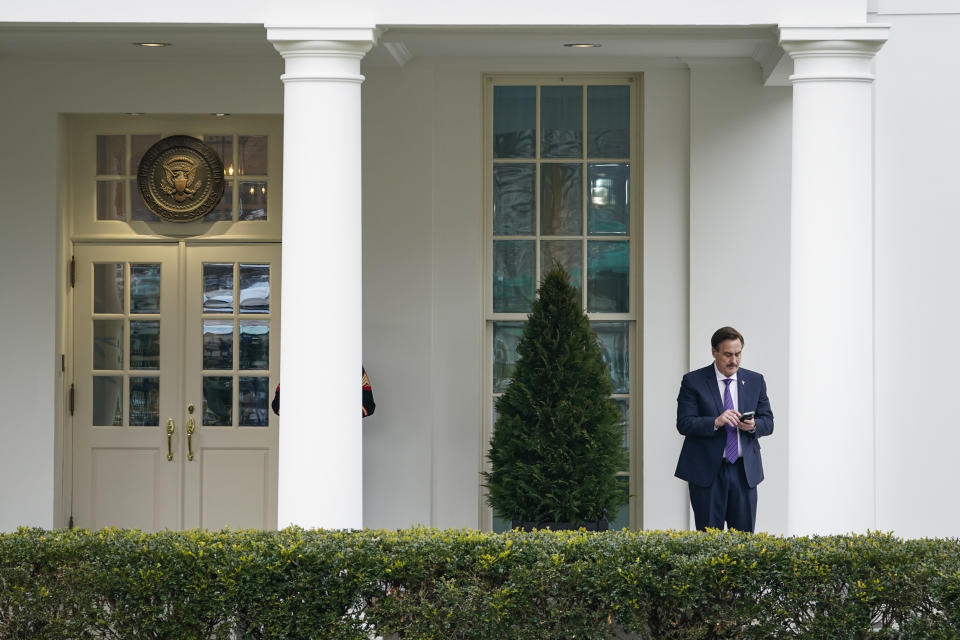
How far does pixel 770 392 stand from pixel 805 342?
87.7 inches

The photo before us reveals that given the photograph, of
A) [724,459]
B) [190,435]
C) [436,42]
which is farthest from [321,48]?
[190,435]

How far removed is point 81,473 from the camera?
30.9 feet

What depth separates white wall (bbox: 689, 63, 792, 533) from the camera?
8.82 m

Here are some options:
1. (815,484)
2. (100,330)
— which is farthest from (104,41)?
(815,484)

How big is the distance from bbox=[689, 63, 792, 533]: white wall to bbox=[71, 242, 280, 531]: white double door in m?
3.33

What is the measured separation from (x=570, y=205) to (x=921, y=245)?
259 cm

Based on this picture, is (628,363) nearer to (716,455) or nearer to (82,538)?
(716,455)

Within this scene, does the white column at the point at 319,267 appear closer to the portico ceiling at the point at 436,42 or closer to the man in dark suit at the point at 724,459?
the portico ceiling at the point at 436,42

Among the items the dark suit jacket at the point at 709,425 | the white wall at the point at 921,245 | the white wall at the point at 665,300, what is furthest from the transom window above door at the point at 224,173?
the white wall at the point at 921,245

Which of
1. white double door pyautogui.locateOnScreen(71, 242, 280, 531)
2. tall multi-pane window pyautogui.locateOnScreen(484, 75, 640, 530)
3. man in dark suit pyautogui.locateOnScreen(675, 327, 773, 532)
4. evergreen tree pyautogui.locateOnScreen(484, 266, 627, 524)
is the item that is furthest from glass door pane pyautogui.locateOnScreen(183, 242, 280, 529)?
man in dark suit pyautogui.locateOnScreen(675, 327, 773, 532)

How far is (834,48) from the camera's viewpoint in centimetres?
662

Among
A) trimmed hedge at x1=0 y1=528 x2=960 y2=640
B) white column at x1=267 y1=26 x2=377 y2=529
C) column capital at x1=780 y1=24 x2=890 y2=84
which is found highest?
column capital at x1=780 y1=24 x2=890 y2=84

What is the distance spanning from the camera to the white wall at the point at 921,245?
26.7 feet

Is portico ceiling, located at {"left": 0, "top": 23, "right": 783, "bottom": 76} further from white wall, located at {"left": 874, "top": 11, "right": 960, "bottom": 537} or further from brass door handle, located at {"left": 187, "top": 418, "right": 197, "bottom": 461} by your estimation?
brass door handle, located at {"left": 187, "top": 418, "right": 197, "bottom": 461}
